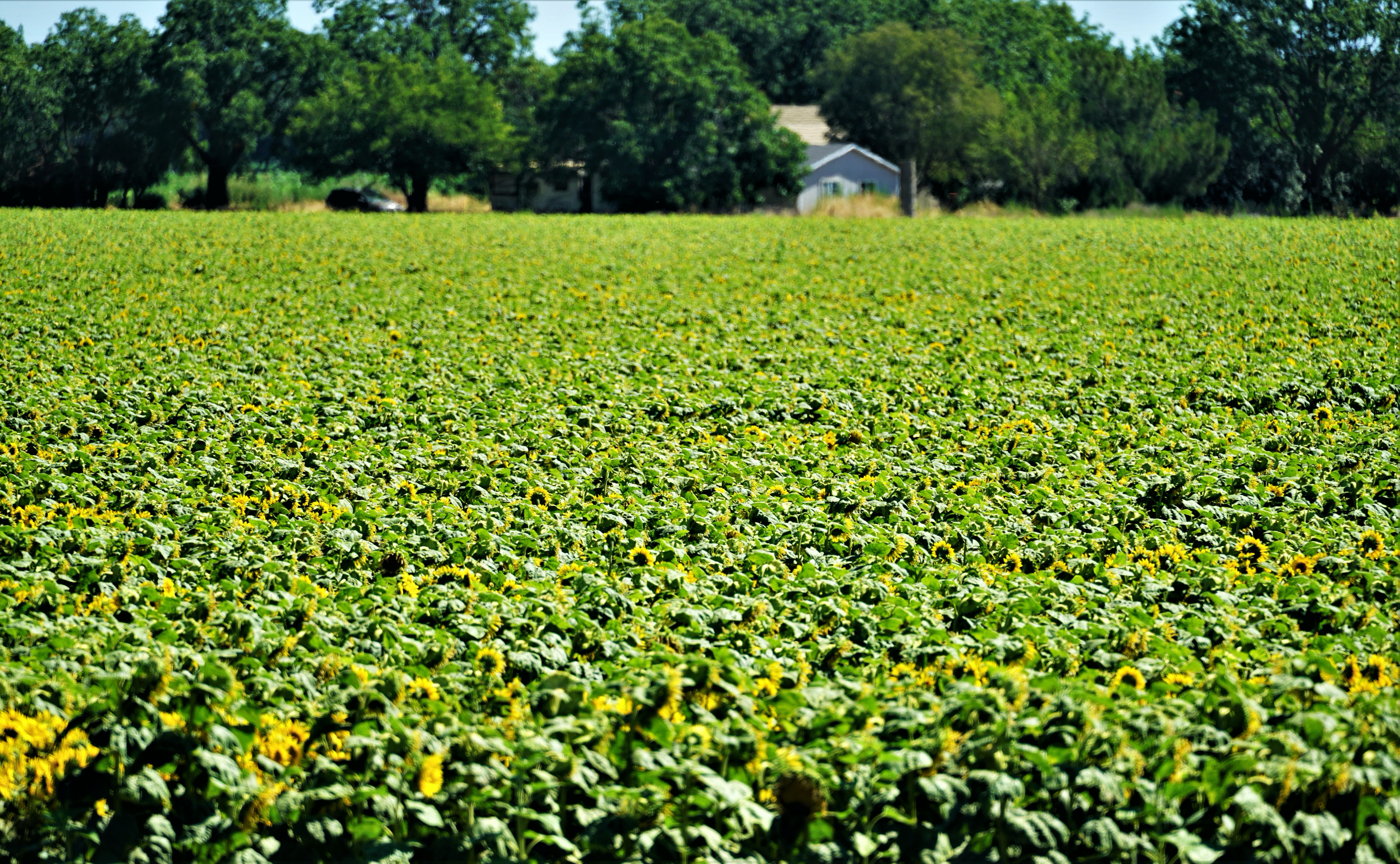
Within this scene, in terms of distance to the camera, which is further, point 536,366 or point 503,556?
point 536,366

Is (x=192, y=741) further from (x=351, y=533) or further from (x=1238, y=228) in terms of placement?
(x=1238, y=228)

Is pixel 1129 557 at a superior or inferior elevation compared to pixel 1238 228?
inferior

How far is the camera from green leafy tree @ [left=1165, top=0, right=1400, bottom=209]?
57.3 meters

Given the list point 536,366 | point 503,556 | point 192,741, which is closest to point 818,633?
point 503,556

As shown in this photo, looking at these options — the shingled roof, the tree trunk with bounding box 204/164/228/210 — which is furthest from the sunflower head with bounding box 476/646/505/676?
the shingled roof

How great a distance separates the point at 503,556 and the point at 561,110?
53149 millimetres

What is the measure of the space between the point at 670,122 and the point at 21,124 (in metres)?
26.7

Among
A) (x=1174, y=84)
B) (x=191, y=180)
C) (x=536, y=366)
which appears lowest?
(x=536, y=366)

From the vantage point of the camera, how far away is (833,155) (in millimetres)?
60094

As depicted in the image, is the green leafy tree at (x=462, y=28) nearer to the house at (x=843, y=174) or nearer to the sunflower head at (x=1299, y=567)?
the house at (x=843, y=174)

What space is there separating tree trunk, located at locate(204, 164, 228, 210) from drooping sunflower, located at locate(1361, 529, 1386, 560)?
54.1 metres

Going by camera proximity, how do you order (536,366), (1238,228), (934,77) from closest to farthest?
(536,366) → (1238,228) → (934,77)

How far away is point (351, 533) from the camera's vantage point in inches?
253

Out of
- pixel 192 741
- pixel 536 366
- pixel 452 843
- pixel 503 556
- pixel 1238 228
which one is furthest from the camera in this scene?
pixel 1238 228
